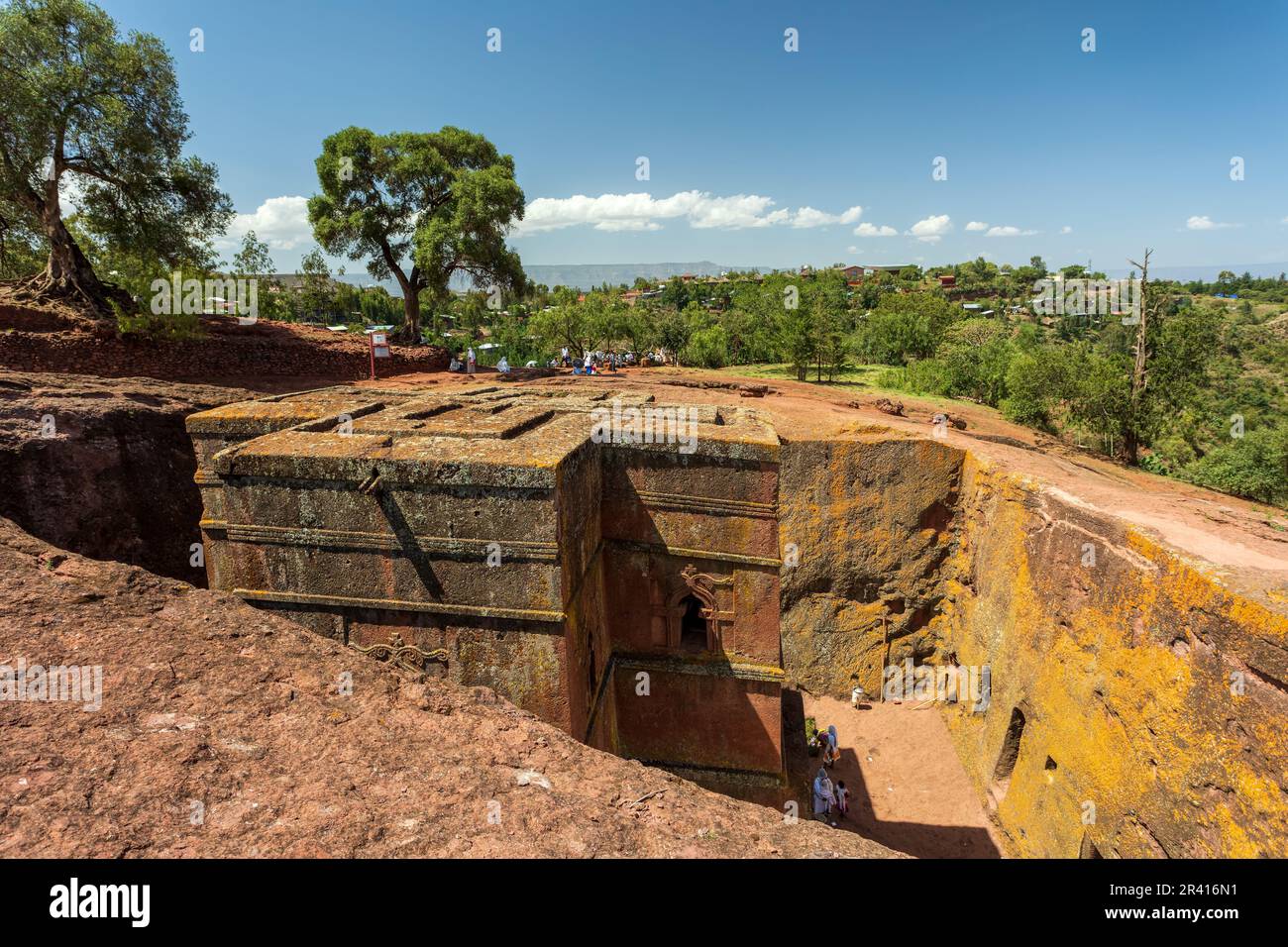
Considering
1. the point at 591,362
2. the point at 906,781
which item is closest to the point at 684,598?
the point at 906,781

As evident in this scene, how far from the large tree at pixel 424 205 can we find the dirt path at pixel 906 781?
19.0m

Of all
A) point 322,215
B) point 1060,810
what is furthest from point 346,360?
point 1060,810

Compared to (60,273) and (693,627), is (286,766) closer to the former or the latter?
(693,627)

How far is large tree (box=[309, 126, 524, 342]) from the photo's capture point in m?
22.7

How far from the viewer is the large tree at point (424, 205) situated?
74.3ft

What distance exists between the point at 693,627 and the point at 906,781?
715 centimetres

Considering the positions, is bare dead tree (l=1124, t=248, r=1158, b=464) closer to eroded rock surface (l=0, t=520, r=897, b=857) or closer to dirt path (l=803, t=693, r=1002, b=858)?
dirt path (l=803, t=693, r=1002, b=858)

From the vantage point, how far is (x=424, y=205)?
79.7 ft

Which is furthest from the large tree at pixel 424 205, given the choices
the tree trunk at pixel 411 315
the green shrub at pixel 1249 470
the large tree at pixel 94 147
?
the green shrub at pixel 1249 470

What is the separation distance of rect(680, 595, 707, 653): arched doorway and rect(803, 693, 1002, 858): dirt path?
3.65 meters
